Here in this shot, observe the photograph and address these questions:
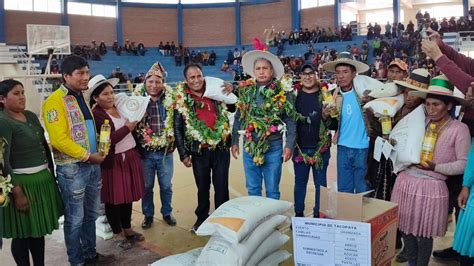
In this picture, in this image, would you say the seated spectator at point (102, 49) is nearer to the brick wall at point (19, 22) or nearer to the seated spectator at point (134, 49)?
the seated spectator at point (134, 49)

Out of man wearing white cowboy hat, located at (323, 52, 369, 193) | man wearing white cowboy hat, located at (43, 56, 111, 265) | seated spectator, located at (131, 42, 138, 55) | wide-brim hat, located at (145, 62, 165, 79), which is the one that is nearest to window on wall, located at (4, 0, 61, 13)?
seated spectator, located at (131, 42, 138, 55)

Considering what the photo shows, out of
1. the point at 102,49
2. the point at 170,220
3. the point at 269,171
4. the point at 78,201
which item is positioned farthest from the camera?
the point at 102,49

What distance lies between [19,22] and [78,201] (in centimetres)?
2844

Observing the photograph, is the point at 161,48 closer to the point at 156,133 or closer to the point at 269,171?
the point at 156,133

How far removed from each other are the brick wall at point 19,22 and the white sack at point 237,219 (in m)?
29.0

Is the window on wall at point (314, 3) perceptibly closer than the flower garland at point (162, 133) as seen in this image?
No

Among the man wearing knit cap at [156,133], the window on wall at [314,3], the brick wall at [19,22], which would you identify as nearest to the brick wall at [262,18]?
the window on wall at [314,3]

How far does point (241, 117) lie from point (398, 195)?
Result: 1.71 meters

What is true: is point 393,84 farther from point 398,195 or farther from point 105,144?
point 105,144

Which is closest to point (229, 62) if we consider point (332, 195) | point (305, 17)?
point (305, 17)

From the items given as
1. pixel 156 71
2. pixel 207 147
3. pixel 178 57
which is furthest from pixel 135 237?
pixel 178 57

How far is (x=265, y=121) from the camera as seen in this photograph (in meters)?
4.07

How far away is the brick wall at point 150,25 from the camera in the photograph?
32.1m

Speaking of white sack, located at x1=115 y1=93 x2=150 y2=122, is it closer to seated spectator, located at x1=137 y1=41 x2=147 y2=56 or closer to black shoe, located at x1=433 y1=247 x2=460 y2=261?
black shoe, located at x1=433 y1=247 x2=460 y2=261
